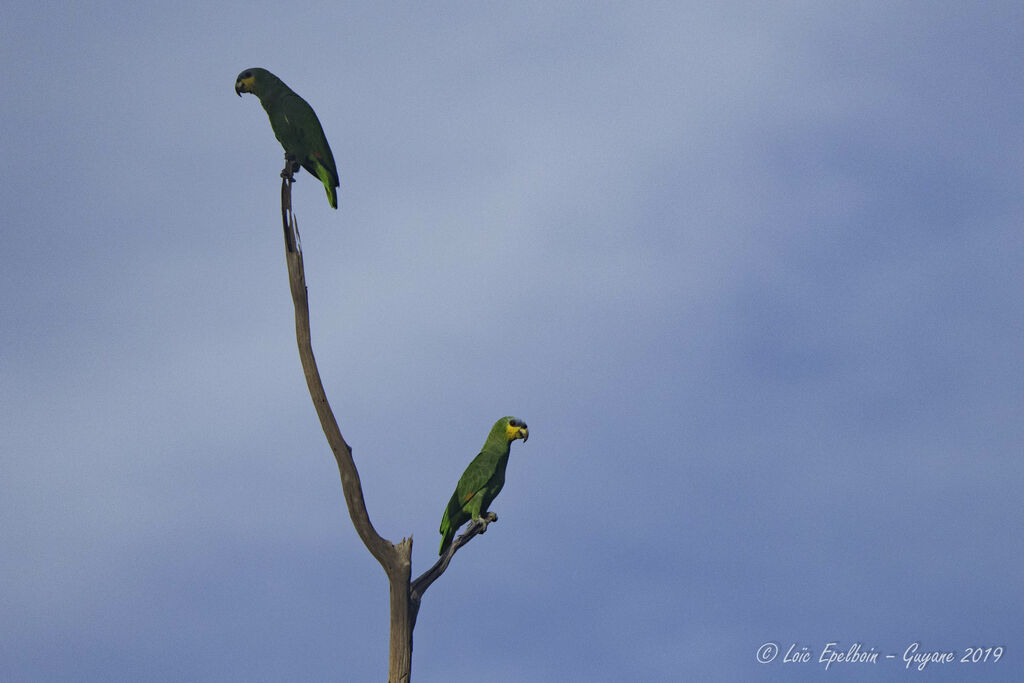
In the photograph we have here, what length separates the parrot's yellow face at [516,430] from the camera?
10594 mm

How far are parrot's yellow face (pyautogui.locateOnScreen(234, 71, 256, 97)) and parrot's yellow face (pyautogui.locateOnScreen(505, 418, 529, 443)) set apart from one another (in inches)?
184

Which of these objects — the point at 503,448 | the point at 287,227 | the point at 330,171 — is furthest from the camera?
the point at 503,448

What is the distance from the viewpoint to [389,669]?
9109 millimetres

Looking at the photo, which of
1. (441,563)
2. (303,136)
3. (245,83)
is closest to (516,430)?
(441,563)

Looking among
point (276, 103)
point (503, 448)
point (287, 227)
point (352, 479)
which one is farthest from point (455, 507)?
point (276, 103)

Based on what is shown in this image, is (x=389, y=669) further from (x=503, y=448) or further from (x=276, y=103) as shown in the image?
(x=276, y=103)

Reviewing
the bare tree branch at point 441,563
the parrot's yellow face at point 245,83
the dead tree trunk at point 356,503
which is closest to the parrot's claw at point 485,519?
the bare tree branch at point 441,563

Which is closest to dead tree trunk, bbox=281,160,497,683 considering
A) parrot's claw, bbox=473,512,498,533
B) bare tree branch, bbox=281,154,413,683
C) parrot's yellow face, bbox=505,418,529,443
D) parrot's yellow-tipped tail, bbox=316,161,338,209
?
bare tree branch, bbox=281,154,413,683

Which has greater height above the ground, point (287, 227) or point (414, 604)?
point (287, 227)

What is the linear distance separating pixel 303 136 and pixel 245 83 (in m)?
1.21

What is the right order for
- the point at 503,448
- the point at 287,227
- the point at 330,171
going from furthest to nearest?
the point at 503,448, the point at 330,171, the point at 287,227

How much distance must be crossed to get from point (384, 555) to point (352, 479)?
825 mm

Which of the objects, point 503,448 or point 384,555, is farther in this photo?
point 503,448

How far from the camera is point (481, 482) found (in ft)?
34.1
